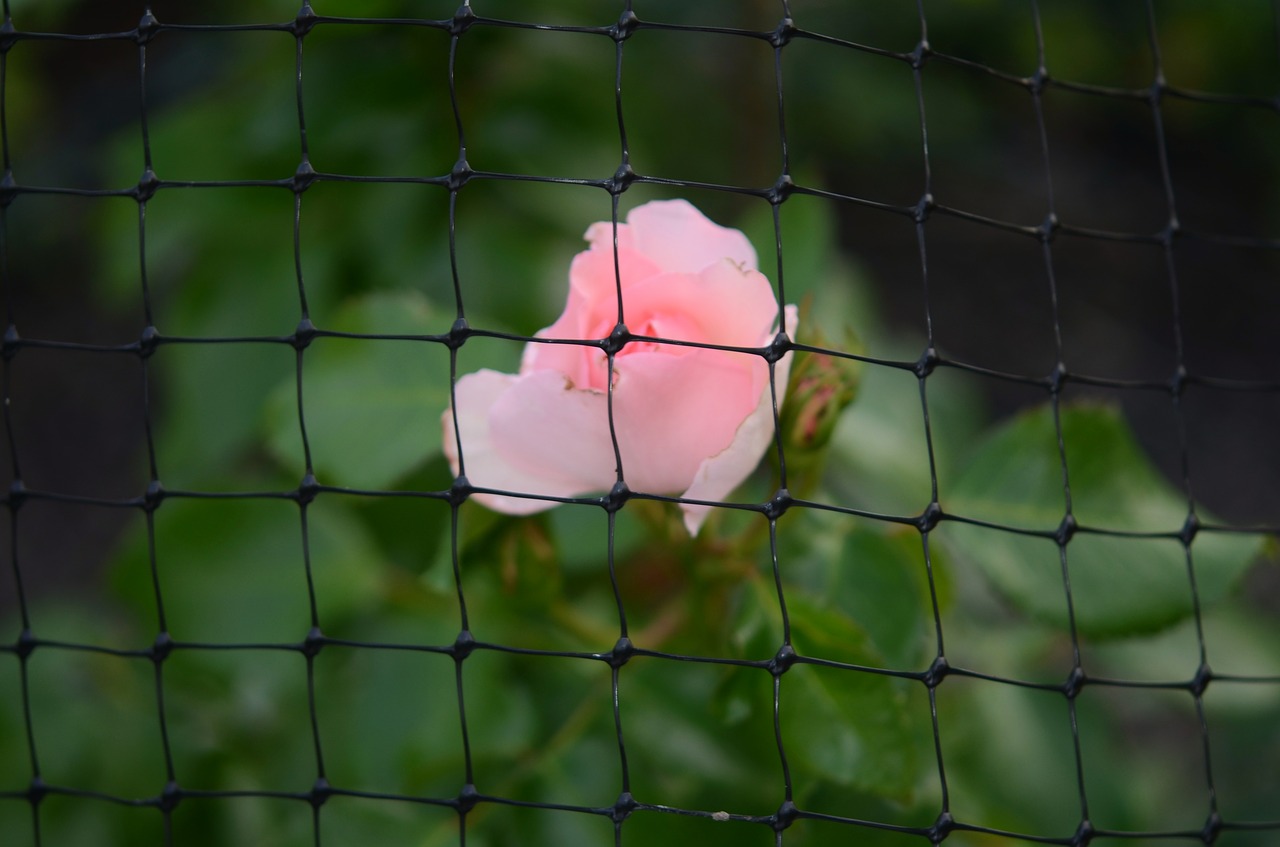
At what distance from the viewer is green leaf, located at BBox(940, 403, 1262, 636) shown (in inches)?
15.8

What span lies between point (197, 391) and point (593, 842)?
0.39 meters

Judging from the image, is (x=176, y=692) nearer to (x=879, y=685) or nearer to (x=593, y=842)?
(x=593, y=842)

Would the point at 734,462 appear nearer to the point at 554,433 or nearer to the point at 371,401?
the point at 554,433

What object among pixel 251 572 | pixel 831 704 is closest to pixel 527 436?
pixel 831 704

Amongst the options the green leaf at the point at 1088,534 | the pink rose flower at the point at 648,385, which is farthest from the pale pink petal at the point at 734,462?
the green leaf at the point at 1088,534

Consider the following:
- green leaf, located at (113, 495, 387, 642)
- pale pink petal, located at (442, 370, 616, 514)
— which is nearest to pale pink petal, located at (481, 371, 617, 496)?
pale pink petal, located at (442, 370, 616, 514)

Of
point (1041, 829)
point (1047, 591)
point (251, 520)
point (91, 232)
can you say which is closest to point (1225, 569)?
point (1047, 591)

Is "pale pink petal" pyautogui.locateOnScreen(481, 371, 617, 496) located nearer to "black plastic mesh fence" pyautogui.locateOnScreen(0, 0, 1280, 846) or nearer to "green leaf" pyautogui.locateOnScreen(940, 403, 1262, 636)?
"black plastic mesh fence" pyautogui.locateOnScreen(0, 0, 1280, 846)

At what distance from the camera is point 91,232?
4.68ft

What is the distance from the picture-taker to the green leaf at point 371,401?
1.41ft

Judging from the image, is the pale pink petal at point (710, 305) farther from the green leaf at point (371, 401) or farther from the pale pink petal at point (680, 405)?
the green leaf at point (371, 401)

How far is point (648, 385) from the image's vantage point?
308mm

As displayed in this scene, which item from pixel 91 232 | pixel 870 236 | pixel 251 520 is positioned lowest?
pixel 870 236

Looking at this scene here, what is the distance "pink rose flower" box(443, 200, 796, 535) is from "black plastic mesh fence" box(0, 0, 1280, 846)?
0.01 m
